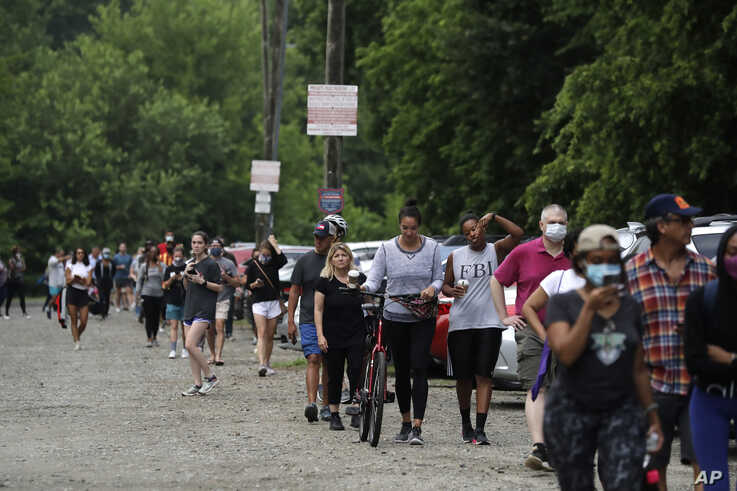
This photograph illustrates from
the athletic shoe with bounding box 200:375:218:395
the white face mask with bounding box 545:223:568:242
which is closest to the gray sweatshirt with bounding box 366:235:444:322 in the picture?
the white face mask with bounding box 545:223:568:242

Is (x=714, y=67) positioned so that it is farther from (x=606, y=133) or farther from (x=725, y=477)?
(x=725, y=477)

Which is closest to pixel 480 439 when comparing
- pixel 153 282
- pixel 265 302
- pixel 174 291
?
pixel 265 302

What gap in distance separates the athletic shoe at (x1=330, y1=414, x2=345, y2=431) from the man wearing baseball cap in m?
0.37

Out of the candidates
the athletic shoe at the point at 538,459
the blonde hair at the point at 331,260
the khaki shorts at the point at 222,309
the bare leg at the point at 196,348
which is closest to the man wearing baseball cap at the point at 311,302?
the blonde hair at the point at 331,260

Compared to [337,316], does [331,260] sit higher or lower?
higher

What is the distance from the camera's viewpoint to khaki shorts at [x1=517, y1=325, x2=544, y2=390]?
1027 centimetres

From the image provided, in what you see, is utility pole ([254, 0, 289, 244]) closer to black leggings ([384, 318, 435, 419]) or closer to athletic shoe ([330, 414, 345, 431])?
athletic shoe ([330, 414, 345, 431])

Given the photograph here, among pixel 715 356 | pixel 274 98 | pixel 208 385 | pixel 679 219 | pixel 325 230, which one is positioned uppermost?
pixel 274 98

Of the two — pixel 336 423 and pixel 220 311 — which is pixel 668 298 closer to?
pixel 336 423

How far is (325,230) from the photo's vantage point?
13.2 meters

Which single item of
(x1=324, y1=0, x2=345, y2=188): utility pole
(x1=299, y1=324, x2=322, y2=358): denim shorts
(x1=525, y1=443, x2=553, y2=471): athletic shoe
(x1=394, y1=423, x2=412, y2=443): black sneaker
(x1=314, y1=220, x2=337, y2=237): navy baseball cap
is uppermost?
(x1=324, y1=0, x2=345, y2=188): utility pole

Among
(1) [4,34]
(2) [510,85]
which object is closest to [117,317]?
(2) [510,85]

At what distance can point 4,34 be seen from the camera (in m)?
59.2

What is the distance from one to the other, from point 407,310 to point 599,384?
5.59m
